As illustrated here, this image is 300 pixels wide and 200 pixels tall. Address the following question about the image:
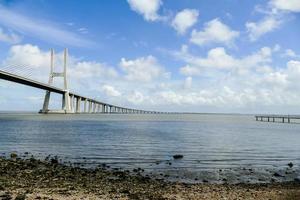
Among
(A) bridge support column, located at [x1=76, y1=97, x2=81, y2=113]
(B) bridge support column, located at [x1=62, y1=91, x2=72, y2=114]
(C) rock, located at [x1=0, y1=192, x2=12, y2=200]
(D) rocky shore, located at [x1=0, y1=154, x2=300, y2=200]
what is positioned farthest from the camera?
(A) bridge support column, located at [x1=76, y1=97, x2=81, y2=113]

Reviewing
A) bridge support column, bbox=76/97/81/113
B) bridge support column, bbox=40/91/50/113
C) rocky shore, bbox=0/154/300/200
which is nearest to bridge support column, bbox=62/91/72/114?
bridge support column, bbox=40/91/50/113

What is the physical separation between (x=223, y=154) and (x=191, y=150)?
149 inches

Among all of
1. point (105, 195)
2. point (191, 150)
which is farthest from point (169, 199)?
point (191, 150)

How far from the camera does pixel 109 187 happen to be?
54.5ft

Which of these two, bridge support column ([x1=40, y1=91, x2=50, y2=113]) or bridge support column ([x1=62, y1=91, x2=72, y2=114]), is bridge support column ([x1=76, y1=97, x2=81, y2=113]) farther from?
bridge support column ([x1=40, y1=91, x2=50, y2=113])

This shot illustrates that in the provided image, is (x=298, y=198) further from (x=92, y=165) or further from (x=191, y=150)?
(x=191, y=150)

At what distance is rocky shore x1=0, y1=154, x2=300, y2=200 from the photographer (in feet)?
48.6

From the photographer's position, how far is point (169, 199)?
14422mm

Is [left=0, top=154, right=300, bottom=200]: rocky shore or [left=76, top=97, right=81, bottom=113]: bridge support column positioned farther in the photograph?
[left=76, top=97, right=81, bottom=113]: bridge support column

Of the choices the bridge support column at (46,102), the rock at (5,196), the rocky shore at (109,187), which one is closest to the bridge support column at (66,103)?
the bridge support column at (46,102)

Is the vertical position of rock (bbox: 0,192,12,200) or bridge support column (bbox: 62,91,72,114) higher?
bridge support column (bbox: 62,91,72,114)

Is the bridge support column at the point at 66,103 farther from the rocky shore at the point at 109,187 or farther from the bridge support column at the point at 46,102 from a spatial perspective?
the rocky shore at the point at 109,187

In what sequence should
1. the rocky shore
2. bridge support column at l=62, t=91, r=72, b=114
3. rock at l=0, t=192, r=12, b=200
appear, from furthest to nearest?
1. bridge support column at l=62, t=91, r=72, b=114
2. the rocky shore
3. rock at l=0, t=192, r=12, b=200

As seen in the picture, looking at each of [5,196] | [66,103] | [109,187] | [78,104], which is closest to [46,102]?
[66,103]
